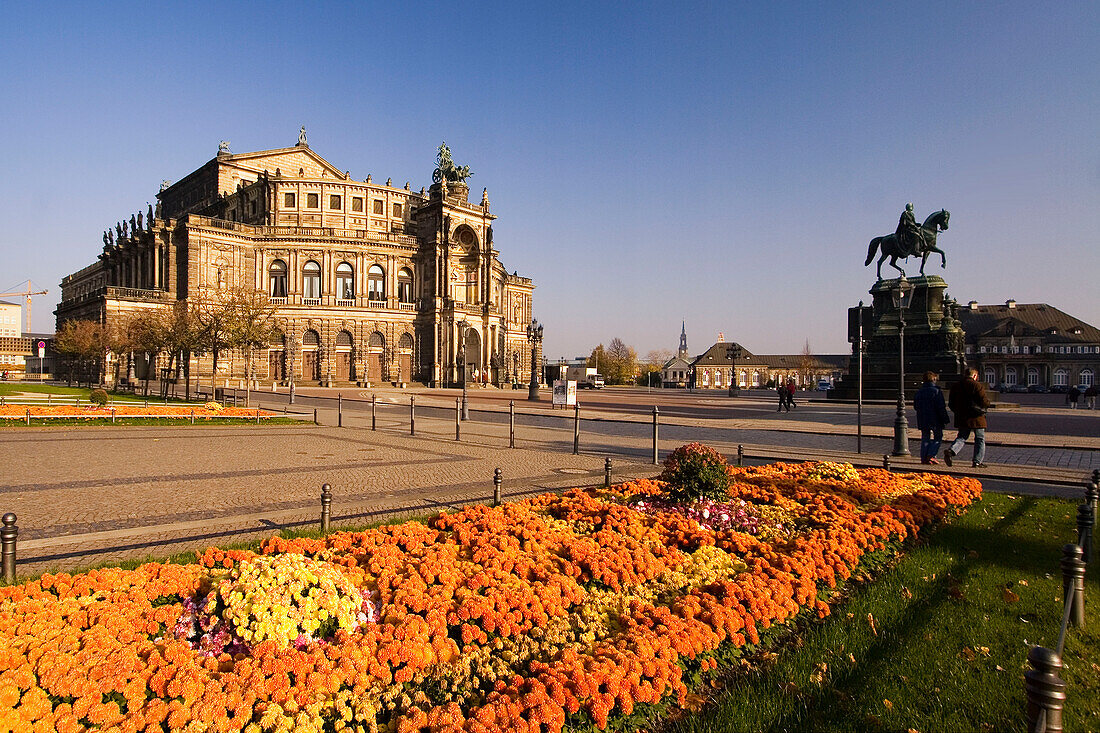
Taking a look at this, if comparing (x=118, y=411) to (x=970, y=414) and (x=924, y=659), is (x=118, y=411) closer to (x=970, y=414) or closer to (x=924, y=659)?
(x=924, y=659)

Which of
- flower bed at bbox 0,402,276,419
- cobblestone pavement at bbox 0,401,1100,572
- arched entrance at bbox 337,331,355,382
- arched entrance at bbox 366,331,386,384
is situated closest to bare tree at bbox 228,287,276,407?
flower bed at bbox 0,402,276,419

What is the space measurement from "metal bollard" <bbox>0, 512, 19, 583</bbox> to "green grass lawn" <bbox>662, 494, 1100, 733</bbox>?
6137mm

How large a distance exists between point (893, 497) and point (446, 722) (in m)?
8.75

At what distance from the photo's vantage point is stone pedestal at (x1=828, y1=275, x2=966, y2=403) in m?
36.7

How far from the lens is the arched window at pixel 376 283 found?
70.0m

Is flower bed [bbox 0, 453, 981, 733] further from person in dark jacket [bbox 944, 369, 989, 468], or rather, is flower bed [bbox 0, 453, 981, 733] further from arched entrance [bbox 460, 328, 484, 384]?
arched entrance [bbox 460, 328, 484, 384]

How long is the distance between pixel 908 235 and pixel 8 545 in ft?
147

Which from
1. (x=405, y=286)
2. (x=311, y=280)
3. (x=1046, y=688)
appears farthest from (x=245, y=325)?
(x=1046, y=688)

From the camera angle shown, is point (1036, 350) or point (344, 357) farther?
point (1036, 350)

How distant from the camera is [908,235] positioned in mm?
40031

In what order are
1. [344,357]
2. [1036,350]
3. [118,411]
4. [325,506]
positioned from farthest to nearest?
[1036,350] < [344,357] < [118,411] < [325,506]

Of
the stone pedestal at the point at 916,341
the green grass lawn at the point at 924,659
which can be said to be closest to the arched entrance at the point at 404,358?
the stone pedestal at the point at 916,341

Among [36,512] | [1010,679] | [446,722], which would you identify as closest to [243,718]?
[446,722]

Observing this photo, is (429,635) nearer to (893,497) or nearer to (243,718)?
(243,718)
